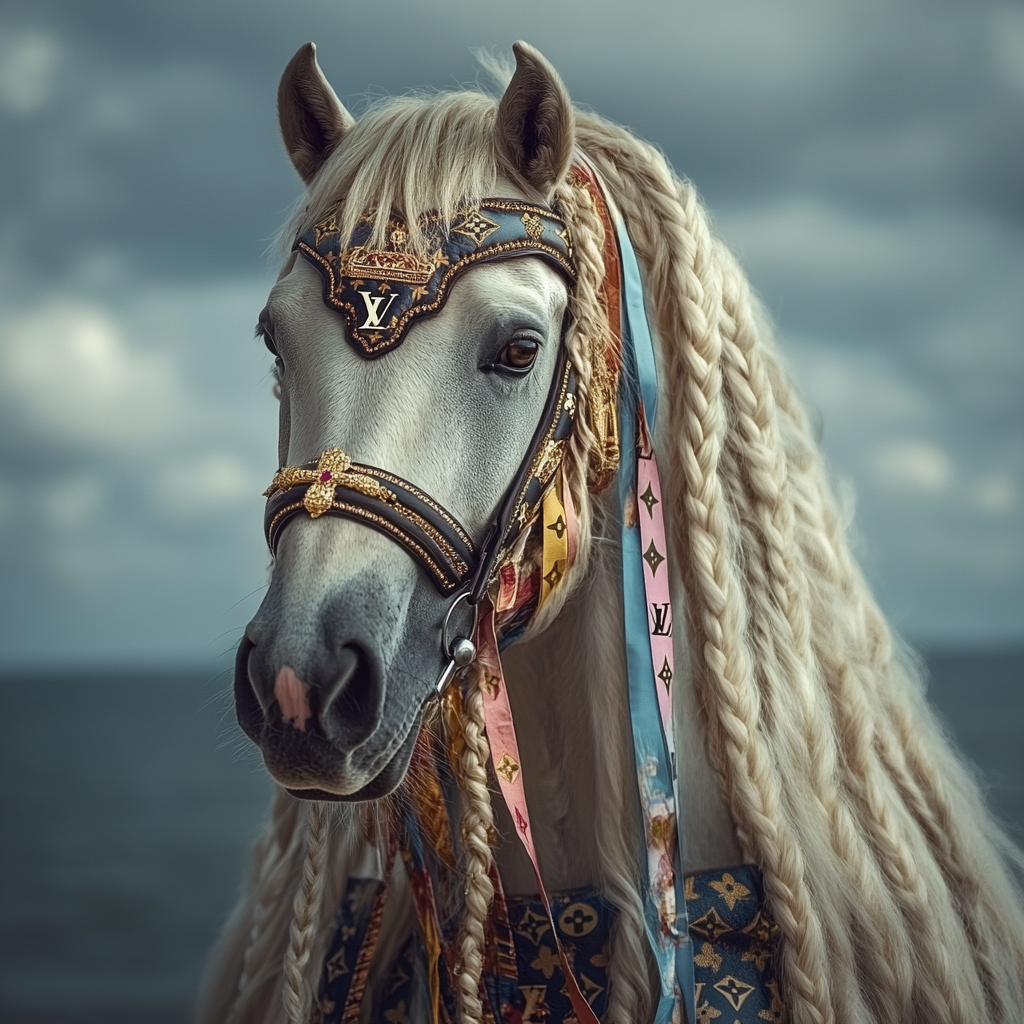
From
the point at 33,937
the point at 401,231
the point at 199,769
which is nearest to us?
the point at 401,231

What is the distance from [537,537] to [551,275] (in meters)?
0.39

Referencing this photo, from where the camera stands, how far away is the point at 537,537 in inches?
55.8

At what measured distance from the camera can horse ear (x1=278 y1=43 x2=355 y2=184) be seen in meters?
1.58

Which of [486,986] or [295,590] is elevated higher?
[295,590]

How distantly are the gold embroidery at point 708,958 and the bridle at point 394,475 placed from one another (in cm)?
53

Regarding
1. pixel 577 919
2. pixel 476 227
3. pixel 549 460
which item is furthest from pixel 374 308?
pixel 577 919

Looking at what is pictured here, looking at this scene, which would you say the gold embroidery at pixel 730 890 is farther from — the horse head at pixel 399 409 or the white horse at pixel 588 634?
the horse head at pixel 399 409

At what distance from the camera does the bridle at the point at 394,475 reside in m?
1.24

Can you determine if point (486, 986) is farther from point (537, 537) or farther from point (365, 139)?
point (365, 139)

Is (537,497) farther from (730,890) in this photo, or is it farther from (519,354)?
(730,890)

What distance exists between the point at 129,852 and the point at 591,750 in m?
20.9

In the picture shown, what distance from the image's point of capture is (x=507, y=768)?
4.63 ft

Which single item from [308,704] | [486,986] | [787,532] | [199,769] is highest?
[199,769]

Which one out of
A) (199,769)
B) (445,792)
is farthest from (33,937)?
(199,769)
